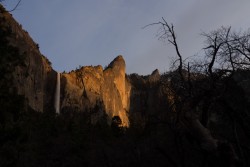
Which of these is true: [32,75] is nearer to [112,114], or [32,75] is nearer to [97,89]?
[97,89]

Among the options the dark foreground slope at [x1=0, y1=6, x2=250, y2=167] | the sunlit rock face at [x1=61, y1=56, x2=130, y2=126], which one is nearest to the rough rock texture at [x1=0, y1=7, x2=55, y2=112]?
the dark foreground slope at [x1=0, y1=6, x2=250, y2=167]

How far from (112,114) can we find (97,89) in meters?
6.18

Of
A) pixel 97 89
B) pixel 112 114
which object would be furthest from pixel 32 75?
pixel 112 114

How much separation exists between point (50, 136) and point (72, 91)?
31294 mm

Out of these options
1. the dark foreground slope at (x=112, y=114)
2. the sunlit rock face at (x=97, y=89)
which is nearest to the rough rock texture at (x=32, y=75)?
the dark foreground slope at (x=112, y=114)

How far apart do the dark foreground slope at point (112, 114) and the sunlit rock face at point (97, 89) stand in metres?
0.18

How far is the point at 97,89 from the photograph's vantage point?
85438mm

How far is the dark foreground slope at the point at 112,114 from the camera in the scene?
1180 centimetres

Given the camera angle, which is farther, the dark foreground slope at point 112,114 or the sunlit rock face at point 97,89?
the sunlit rock face at point 97,89

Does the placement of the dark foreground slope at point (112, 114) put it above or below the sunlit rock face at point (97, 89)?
below

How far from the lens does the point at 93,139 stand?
153 feet

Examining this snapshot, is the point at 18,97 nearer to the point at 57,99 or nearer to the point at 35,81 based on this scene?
the point at 35,81

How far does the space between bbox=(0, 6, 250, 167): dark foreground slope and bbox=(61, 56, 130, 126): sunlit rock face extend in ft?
0.59

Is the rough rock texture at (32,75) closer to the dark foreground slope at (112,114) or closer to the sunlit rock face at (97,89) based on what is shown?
the dark foreground slope at (112,114)
